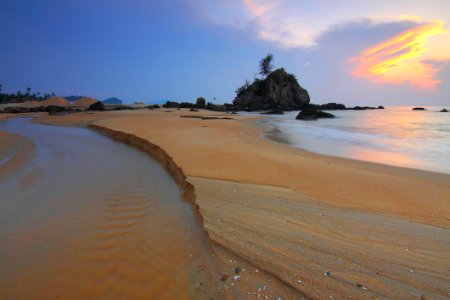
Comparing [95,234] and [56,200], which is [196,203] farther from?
[56,200]

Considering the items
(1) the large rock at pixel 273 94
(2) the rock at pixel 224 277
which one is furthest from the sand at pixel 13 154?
(1) the large rock at pixel 273 94

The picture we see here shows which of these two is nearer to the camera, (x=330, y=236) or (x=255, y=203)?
(x=330, y=236)

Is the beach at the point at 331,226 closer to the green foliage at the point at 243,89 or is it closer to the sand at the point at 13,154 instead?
the sand at the point at 13,154

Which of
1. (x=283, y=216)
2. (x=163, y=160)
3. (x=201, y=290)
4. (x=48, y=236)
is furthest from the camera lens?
(x=163, y=160)

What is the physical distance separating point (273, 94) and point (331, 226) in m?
60.1

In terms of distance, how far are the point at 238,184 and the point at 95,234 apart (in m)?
2.12

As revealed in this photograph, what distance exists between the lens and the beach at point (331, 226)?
1985mm

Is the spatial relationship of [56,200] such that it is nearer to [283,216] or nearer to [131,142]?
[283,216]

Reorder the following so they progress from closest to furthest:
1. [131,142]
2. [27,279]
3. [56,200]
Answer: [27,279]
[56,200]
[131,142]

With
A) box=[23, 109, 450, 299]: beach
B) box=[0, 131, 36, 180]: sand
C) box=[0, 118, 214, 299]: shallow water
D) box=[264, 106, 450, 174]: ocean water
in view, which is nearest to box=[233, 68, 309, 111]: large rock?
box=[264, 106, 450, 174]: ocean water

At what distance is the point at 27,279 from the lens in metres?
2.11

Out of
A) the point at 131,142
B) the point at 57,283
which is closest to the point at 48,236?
the point at 57,283

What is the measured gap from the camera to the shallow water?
202 centimetres

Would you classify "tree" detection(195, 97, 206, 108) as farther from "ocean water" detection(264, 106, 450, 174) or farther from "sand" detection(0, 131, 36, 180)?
"sand" detection(0, 131, 36, 180)
